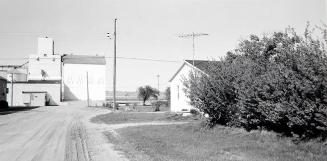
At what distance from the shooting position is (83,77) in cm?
8012

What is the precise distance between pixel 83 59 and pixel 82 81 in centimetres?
729

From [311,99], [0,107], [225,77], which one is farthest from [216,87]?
[0,107]

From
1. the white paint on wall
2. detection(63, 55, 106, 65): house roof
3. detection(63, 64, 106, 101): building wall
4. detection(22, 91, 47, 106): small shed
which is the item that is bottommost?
detection(22, 91, 47, 106): small shed

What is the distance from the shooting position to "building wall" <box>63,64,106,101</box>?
77250mm

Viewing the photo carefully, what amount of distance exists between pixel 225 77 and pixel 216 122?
11.4 ft

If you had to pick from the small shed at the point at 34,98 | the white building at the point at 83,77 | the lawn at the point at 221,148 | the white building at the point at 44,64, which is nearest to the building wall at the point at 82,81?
the white building at the point at 83,77

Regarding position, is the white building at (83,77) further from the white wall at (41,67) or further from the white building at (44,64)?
the white wall at (41,67)

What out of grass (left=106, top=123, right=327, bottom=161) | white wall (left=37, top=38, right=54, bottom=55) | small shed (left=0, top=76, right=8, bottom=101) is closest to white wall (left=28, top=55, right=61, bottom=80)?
white wall (left=37, top=38, right=54, bottom=55)

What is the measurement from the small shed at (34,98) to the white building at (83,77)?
641 inches

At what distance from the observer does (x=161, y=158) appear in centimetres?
1124

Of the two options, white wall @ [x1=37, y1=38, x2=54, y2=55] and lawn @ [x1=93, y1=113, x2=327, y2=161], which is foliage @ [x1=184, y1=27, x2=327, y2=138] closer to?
lawn @ [x1=93, y1=113, x2=327, y2=161]

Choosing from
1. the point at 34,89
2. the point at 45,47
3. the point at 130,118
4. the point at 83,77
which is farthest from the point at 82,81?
the point at 130,118

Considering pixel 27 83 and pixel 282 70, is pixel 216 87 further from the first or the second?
pixel 27 83

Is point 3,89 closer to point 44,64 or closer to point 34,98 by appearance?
point 34,98
